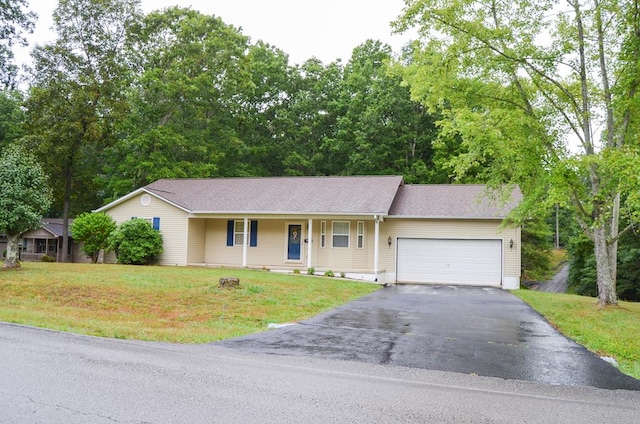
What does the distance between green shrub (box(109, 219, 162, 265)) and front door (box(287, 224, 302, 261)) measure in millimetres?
5880

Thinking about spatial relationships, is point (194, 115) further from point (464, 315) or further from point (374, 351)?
point (374, 351)

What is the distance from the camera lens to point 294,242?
22.0 m

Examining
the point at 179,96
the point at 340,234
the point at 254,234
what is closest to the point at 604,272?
the point at 340,234

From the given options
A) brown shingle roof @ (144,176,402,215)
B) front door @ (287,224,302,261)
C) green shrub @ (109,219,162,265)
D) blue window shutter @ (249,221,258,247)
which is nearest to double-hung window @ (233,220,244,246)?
blue window shutter @ (249,221,258,247)

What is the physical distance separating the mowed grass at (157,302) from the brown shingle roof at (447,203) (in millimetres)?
5454

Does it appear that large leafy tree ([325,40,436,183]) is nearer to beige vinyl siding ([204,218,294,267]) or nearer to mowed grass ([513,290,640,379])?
beige vinyl siding ([204,218,294,267])

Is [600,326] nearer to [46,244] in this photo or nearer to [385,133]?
[385,133]

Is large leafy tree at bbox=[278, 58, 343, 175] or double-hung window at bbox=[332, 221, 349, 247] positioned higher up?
large leafy tree at bbox=[278, 58, 343, 175]

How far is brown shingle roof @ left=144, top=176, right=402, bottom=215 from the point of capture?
20.9 meters

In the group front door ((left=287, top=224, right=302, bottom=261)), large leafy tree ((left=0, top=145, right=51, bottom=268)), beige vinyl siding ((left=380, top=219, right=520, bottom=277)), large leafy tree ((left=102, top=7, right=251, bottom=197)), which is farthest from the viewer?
large leafy tree ((left=102, top=7, right=251, bottom=197))

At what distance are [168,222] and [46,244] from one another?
18847 millimetres

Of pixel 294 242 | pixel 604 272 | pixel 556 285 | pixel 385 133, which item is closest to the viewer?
pixel 604 272

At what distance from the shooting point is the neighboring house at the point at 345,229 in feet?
65.2

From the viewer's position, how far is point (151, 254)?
71.0ft
